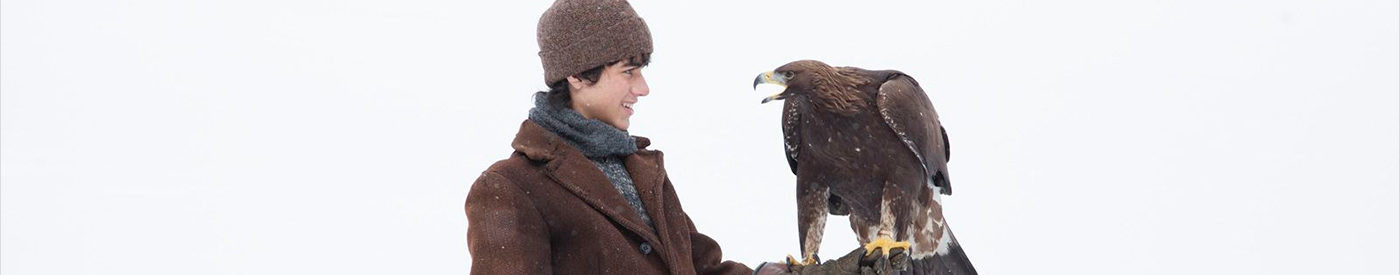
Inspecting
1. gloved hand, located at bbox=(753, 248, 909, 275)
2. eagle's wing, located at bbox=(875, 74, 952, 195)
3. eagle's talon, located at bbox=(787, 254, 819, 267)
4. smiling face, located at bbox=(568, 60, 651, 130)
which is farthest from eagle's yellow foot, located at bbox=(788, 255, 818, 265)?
smiling face, located at bbox=(568, 60, 651, 130)

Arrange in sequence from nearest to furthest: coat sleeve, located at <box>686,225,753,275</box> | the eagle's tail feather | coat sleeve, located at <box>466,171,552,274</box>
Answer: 1. coat sleeve, located at <box>466,171,552,274</box>
2. coat sleeve, located at <box>686,225,753,275</box>
3. the eagle's tail feather

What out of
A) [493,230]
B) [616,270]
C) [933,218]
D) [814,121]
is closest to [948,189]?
[933,218]

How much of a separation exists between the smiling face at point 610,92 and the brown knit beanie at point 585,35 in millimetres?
46

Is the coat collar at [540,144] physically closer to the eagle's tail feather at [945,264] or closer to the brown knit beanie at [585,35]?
the brown knit beanie at [585,35]

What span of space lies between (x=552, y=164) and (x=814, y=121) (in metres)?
0.83

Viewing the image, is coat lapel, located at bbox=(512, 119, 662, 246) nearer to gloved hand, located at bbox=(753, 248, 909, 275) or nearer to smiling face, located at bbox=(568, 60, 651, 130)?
smiling face, located at bbox=(568, 60, 651, 130)

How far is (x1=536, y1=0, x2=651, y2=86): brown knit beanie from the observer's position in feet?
7.55

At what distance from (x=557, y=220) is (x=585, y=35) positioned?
15.1 inches

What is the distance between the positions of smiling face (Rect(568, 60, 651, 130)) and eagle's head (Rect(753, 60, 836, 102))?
0.41 meters

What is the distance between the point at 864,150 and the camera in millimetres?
2840

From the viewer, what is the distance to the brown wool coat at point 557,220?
222 centimetres

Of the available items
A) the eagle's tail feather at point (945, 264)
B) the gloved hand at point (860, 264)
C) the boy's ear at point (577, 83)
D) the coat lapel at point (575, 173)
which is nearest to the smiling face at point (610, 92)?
the boy's ear at point (577, 83)

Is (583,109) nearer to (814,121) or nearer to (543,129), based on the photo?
(543,129)

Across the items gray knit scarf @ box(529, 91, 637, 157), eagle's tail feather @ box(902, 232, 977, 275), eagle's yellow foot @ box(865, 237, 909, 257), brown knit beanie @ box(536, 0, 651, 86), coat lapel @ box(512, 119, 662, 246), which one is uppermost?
brown knit beanie @ box(536, 0, 651, 86)
